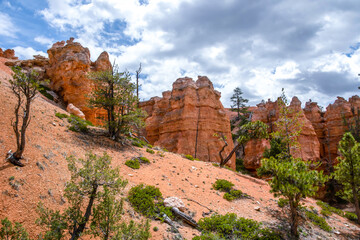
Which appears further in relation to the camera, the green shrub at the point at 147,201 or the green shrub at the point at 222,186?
the green shrub at the point at 222,186

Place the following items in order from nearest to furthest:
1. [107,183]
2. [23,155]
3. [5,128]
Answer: [107,183] → [23,155] → [5,128]

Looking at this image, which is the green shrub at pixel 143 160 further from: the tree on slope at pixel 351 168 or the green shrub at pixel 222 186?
the tree on slope at pixel 351 168

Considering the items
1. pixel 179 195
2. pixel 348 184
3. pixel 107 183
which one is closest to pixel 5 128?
pixel 107 183

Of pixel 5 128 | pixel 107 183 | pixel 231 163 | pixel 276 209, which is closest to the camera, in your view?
pixel 107 183

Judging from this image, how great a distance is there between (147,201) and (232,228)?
4370 mm

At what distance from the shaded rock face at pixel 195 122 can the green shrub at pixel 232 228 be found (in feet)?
57.9

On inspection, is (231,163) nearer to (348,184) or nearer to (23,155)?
(348,184)

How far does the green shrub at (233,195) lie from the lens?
14.1 meters

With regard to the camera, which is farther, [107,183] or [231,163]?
[231,163]

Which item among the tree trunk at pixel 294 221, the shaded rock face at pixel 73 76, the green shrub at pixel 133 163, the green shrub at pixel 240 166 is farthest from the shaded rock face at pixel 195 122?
the tree trunk at pixel 294 221

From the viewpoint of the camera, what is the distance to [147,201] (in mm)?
10156

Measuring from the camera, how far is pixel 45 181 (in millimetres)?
8367

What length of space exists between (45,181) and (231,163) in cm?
2559

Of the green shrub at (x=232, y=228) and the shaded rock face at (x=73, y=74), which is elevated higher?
A: the shaded rock face at (x=73, y=74)
